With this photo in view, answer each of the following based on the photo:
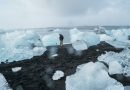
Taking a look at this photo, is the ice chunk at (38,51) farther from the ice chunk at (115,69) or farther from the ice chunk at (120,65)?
the ice chunk at (115,69)

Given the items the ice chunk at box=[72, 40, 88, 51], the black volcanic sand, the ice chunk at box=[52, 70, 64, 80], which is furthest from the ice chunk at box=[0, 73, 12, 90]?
the ice chunk at box=[72, 40, 88, 51]

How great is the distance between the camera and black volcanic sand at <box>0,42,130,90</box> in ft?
29.5

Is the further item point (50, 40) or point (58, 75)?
point (50, 40)

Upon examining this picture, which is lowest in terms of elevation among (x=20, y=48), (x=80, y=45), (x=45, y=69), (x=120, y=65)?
(x=45, y=69)

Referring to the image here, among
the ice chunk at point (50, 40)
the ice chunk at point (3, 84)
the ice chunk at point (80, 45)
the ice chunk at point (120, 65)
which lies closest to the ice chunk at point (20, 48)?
the ice chunk at point (50, 40)

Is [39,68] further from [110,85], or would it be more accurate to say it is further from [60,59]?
[110,85]

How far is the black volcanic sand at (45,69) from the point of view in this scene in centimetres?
899

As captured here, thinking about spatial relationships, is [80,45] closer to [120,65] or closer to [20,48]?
[20,48]

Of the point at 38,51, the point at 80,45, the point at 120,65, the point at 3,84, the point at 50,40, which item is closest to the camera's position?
the point at 3,84

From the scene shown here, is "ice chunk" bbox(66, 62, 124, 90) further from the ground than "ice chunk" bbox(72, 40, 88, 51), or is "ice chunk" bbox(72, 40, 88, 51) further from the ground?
"ice chunk" bbox(66, 62, 124, 90)

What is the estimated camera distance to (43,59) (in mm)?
13305

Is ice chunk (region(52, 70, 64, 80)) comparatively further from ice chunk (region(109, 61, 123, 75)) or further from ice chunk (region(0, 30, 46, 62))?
ice chunk (region(0, 30, 46, 62))

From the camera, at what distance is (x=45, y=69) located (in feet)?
36.3

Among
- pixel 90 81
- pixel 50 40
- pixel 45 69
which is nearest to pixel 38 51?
pixel 50 40
